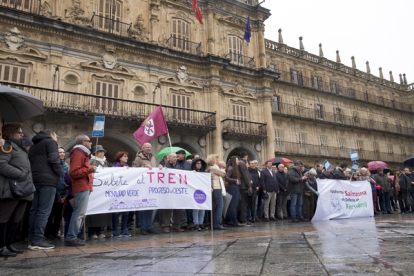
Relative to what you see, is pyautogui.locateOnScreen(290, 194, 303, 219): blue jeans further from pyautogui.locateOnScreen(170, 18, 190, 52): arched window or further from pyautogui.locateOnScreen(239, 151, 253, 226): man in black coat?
pyautogui.locateOnScreen(170, 18, 190, 52): arched window

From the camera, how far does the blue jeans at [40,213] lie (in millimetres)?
4590

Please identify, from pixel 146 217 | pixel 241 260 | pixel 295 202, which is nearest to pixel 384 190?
pixel 295 202

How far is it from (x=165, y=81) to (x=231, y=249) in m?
14.7

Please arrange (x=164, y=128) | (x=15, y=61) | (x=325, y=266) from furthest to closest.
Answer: (x=15, y=61), (x=164, y=128), (x=325, y=266)

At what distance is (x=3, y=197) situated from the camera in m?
3.97

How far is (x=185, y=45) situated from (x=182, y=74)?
2060 mm

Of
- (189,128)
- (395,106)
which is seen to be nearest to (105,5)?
(189,128)

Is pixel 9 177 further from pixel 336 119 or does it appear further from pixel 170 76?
pixel 336 119


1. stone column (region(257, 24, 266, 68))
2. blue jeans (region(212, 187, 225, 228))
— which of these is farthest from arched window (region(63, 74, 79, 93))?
stone column (region(257, 24, 266, 68))

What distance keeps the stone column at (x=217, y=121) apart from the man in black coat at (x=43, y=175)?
45.1 feet

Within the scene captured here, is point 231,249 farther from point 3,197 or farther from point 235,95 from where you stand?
point 235,95

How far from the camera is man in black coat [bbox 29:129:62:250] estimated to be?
183 inches

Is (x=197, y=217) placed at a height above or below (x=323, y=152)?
below

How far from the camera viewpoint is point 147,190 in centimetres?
671
